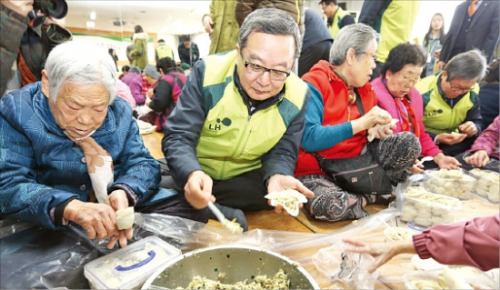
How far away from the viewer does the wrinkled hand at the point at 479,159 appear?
252 cm

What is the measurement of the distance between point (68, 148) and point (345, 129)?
4.63 feet

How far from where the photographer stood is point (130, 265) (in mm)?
966

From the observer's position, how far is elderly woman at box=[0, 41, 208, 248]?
1067mm

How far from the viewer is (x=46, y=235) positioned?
1091 mm

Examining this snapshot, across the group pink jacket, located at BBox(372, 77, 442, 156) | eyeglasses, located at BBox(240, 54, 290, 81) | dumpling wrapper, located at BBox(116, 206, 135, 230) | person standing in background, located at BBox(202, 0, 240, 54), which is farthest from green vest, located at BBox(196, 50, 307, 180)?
person standing in background, located at BBox(202, 0, 240, 54)

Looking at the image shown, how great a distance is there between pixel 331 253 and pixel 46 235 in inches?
41.2

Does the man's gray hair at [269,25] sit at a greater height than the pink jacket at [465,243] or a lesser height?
greater

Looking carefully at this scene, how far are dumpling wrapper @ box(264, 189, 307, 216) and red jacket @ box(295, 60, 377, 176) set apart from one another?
0.63 m

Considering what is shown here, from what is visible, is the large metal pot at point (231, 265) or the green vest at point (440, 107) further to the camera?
the green vest at point (440, 107)

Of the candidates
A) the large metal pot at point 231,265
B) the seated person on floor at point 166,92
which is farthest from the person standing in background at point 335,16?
the large metal pot at point 231,265

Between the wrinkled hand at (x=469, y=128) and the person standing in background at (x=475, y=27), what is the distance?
2.98 feet

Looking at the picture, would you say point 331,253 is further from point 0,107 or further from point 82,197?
point 0,107

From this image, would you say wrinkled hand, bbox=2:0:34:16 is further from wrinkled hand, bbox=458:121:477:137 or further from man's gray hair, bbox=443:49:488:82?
wrinkled hand, bbox=458:121:477:137

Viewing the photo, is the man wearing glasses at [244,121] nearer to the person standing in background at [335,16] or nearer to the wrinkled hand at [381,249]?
the wrinkled hand at [381,249]
